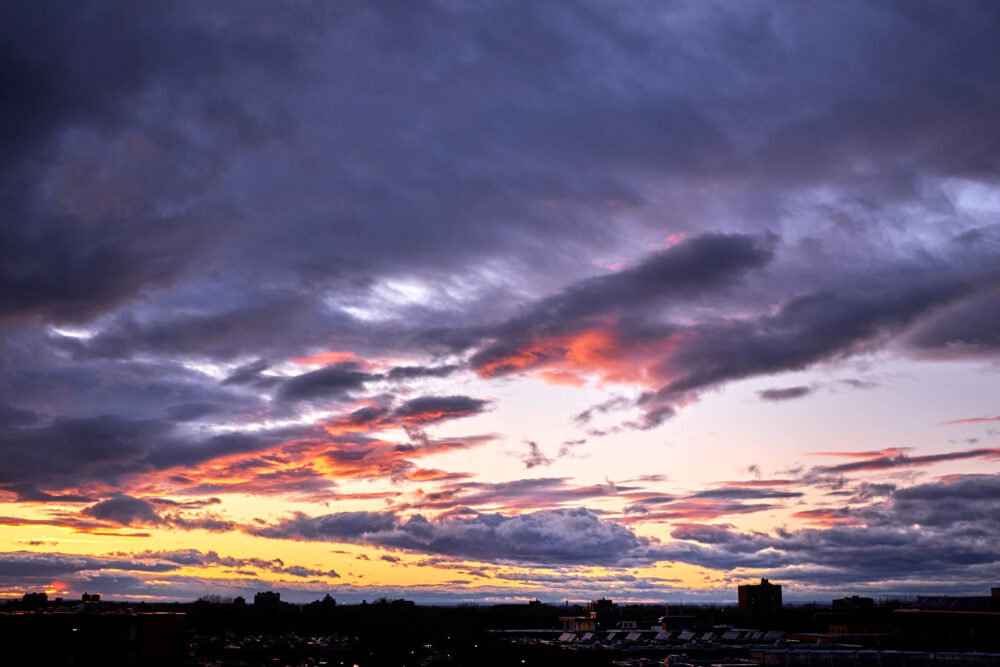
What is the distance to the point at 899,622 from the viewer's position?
13412cm

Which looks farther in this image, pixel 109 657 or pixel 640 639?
pixel 640 639

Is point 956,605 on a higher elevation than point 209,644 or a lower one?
higher

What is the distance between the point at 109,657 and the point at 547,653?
323 feet

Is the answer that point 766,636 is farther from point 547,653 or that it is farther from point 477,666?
point 477,666

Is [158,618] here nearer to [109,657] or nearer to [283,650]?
[109,657]

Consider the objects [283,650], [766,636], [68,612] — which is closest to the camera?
[68,612]

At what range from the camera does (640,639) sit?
197 metres

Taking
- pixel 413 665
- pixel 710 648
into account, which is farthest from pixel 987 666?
pixel 413 665

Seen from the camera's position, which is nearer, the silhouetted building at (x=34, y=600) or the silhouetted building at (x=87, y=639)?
the silhouetted building at (x=87, y=639)

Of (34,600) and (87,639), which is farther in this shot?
(34,600)

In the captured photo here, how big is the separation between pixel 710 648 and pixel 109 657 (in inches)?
4219

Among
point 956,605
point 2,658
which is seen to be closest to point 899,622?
point 956,605

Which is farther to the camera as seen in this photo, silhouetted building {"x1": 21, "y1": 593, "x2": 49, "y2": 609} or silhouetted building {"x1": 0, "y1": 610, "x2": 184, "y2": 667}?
silhouetted building {"x1": 21, "y1": 593, "x2": 49, "y2": 609}

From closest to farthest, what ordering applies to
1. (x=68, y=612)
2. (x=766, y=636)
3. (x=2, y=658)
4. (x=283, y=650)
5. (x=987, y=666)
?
(x=987, y=666)
(x=2, y=658)
(x=68, y=612)
(x=766, y=636)
(x=283, y=650)
